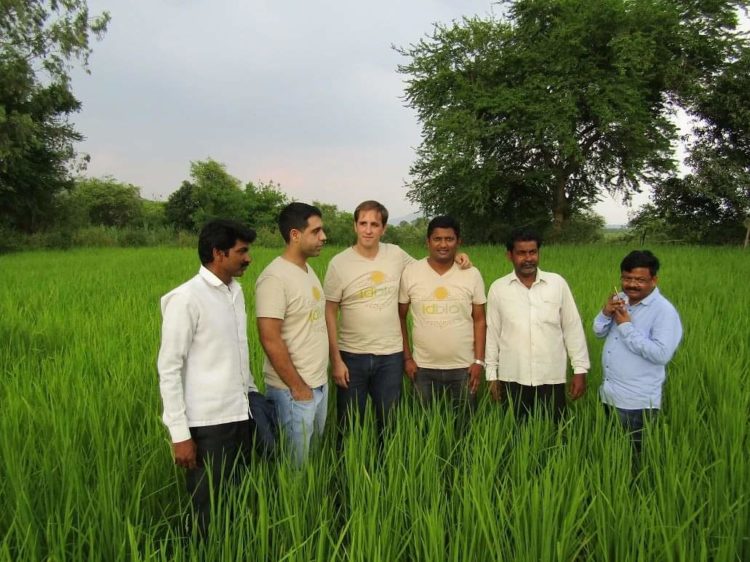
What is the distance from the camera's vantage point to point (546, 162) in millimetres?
19344

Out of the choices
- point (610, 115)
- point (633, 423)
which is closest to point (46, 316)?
point (633, 423)

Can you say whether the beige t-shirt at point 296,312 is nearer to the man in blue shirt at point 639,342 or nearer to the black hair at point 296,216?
the black hair at point 296,216

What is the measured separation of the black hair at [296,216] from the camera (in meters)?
2.35

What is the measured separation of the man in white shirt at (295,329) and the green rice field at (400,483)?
0.23 m

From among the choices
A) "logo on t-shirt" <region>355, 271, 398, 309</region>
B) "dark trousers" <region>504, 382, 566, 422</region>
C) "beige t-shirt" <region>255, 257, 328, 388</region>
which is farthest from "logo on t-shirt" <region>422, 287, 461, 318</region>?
"beige t-shirt" <region>255, 257, 328, 388</region>

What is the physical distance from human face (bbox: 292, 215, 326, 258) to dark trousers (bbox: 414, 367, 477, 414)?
1.03 metres

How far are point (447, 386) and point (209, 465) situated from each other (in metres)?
1.45

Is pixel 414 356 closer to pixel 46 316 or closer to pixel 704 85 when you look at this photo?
pixel 46 316

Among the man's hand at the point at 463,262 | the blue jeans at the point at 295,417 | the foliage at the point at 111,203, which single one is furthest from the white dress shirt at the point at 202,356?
the foliage at the point at 111,203

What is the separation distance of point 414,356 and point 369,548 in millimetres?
1502

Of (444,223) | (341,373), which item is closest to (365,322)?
(341,373)

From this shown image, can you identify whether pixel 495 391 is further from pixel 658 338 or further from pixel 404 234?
pixel 404 234

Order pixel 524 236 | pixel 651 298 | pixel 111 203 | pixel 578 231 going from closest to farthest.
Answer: pixel 651 298, pixel 524 236, pixel 578 231, pixel 111 203

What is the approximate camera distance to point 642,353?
2.34m
